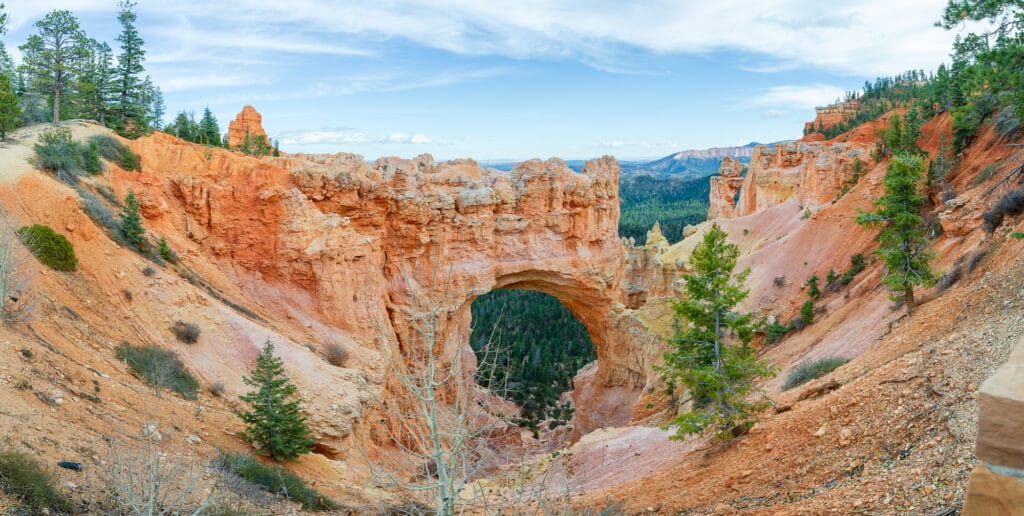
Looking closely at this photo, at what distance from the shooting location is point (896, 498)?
24.0ft

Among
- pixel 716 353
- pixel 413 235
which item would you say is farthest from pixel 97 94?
pixel 716 353

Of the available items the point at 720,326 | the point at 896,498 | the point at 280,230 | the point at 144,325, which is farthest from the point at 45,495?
the point at 280,230

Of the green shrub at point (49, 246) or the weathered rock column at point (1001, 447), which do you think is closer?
the weathered rock column at point (1001, 447)

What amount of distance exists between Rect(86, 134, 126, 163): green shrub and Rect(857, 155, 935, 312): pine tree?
26.7 metres

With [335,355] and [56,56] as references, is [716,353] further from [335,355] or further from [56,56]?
[56,56]

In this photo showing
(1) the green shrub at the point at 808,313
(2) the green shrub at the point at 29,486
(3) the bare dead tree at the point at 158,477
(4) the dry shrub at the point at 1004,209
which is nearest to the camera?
(3) the bare dead tree at the point at 158,477

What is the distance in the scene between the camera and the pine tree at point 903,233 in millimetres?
16922

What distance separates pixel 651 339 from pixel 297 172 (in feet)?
69.5

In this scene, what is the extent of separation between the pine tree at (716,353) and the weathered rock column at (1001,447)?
1148 cm

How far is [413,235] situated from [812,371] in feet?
58.7

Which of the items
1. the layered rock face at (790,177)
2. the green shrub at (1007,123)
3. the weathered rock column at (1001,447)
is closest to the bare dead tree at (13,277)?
the weathered rock column at (1001,447)

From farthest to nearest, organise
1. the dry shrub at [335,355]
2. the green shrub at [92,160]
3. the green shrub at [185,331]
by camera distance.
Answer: the dry shrub at [335,355] < the green shrub at [92,160] < the green shrub at [185,331]

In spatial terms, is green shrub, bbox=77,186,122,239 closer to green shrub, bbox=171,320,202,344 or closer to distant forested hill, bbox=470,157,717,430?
green shrub, bbox=171,320,202,344

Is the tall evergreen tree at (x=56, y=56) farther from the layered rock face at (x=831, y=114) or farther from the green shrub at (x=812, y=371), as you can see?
the layered rock face at (x=831, y=114)
